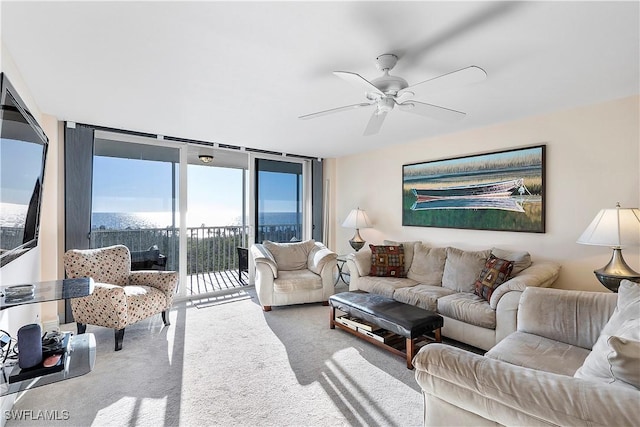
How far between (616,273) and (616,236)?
338 millimetres

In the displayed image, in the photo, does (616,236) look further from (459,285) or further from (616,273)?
(459,285)

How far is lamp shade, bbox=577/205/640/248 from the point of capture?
229cm

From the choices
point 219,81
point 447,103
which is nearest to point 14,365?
point 219,81

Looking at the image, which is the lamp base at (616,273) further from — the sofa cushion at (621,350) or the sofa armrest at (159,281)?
the sofa armrest at (159,281)

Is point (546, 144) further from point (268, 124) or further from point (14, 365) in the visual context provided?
point (14, 365)

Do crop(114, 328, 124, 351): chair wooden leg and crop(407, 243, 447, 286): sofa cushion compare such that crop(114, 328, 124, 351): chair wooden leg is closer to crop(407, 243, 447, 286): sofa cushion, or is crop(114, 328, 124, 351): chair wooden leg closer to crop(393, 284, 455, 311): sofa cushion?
crop(393, 284, 455, 311): sofa cushion

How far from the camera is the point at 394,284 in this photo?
3.53 meters

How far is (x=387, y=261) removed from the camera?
12.9 feet

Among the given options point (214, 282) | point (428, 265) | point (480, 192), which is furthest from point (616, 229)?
point (214, 282)

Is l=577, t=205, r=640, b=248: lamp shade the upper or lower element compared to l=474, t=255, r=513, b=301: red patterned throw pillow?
upper

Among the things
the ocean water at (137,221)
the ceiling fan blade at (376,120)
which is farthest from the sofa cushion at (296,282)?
the ceiling fan blade at (376,120)

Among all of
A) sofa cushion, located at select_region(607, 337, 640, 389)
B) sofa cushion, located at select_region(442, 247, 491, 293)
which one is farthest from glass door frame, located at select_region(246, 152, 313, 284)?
sofa cushion, located at select_region(607, 337, 640, 389)

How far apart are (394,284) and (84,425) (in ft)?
9.44

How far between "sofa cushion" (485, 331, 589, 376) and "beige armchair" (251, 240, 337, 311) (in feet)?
7.97
